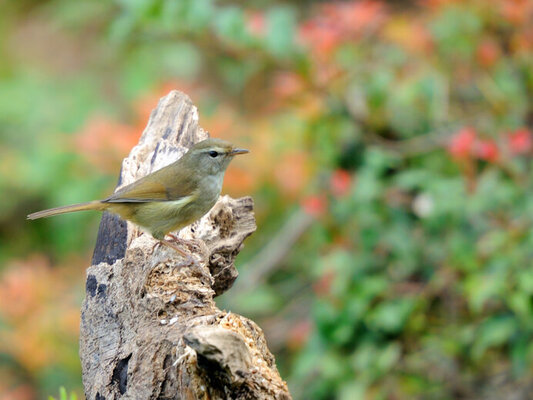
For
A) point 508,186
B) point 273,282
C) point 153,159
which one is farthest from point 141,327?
point 273,282

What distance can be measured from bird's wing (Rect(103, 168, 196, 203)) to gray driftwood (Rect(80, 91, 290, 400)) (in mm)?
109

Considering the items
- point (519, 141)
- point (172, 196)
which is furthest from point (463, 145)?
point (172, 196)

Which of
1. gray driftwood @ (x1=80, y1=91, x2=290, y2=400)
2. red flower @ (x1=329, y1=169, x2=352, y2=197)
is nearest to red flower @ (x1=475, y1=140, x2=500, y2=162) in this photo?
red flower @ (x1=329, y1=169, x2=352, y2=197)

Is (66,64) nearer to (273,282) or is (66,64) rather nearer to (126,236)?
(273,282)

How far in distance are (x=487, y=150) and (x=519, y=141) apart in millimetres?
215

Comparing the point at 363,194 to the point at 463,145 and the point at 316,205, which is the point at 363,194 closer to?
the point at 316,205

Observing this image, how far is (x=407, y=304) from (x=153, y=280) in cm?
215

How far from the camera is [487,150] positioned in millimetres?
4281

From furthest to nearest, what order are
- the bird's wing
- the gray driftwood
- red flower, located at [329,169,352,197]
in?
red flower, located at [329,169,352,197]
the bird's wing
the gray driftwood

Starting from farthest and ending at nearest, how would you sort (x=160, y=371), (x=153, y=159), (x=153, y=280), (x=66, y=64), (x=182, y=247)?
(x=66, y=64), (x=153, y=159), (x=182, y=247), (x=153, y=280), (x=160, y=371)

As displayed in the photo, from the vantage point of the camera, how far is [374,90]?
4.87 metres

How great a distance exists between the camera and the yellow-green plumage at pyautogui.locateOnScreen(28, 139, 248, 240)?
3.33 metres

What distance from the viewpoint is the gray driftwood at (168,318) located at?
85.1 inches

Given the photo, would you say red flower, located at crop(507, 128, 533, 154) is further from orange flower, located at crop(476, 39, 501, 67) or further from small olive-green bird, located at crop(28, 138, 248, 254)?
small olive-green bird, located at crop(28, 138, 248, 254)
